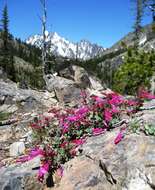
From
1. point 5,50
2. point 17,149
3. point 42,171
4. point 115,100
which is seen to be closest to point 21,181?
point 42,171

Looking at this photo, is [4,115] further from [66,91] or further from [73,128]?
[73,128]

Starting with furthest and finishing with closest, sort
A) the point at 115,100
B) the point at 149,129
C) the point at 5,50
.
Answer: the point at 5,50
the point at 115,100
the point at 149,129

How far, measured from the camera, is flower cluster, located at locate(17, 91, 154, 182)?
26.0 ft

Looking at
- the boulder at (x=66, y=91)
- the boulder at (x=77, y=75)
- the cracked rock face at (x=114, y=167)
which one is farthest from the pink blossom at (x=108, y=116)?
the boulder at (x=77, y=75)

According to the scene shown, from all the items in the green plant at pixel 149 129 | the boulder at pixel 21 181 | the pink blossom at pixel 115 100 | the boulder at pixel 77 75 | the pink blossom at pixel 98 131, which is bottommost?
the boulder at pixel 21 181

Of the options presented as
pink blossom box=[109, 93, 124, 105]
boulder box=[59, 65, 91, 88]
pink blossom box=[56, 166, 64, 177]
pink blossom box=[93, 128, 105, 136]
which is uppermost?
boulder box=[59, 65, 91, 88]

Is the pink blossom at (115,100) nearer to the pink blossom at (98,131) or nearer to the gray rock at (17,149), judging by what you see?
the pink blossom at (98,131)

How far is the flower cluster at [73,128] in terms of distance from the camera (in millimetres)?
7914

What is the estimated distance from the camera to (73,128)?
9.25m

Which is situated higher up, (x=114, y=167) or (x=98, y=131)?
(x=98, y=131)

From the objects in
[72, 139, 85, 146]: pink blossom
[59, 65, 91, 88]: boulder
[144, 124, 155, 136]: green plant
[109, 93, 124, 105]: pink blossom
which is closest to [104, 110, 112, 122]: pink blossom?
[109, 93, 124, 105]: pink blossom

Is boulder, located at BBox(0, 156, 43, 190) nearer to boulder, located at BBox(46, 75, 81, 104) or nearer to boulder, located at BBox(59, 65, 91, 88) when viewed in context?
boulder, located at BBox(46, 75, 81, 104)

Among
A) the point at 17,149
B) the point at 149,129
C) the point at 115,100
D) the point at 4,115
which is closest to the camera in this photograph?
the point at 149,129

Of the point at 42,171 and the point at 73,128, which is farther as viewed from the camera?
Answer: the point at 73,128
